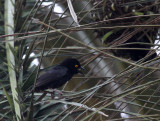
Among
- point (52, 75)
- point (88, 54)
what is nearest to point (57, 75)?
point (52, 75)

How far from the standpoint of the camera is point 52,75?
8.86 ft

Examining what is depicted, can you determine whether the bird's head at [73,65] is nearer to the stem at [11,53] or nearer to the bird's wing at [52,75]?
the bird's wing at [52,75]

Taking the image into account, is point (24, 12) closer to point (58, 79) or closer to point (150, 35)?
point (58, 79)

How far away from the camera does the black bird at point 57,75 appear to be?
2.53m

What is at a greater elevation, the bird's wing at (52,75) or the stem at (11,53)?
the stem at (11,53)

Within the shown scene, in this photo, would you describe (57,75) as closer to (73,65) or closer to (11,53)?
(73,65)

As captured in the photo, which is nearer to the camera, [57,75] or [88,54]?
[88,54]

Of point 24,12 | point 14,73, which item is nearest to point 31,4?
point 24,12

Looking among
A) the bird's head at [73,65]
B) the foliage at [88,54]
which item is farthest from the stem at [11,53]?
the bird's head at [73,65]

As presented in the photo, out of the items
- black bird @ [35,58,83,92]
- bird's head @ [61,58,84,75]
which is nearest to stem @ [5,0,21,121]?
black bird @ [35,58,83,92]

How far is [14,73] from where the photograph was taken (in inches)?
68.9

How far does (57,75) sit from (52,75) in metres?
0.06

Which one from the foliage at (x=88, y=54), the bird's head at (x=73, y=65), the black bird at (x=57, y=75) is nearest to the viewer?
the foliage at (x=88, y=54)

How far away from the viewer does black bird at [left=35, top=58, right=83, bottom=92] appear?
2.53 meters
